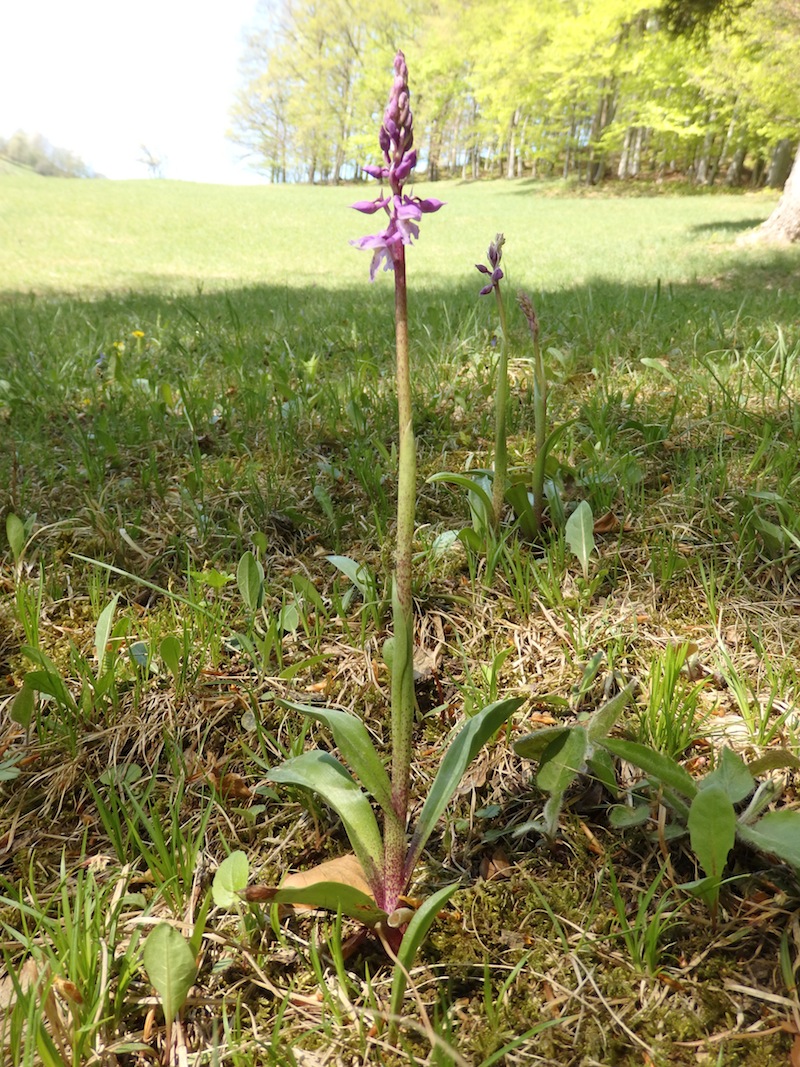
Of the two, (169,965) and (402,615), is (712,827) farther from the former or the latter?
(169,965)

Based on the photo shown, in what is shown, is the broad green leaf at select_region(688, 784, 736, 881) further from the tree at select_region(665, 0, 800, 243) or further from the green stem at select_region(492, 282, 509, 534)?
the tree at select_region(665, 0, 800, 243)

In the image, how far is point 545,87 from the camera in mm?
35625

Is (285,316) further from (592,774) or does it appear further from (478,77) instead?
(478,77)

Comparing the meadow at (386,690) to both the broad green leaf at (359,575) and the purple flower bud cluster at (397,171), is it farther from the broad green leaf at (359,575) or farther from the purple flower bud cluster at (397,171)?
the purple flower bud cluster at (397,171)

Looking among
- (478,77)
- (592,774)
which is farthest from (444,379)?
(478,77)

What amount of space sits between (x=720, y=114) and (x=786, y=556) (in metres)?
38.3

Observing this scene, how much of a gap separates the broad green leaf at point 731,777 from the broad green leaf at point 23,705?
1.26m

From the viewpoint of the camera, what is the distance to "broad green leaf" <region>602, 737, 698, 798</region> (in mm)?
1045

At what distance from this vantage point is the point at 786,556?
1.72 meters

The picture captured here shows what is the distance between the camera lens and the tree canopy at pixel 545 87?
17.9m

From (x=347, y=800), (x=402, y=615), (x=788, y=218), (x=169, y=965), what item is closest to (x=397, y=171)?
(x=402, y=615)

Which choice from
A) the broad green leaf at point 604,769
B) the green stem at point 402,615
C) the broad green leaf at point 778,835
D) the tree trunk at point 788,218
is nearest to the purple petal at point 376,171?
the green stem at point 402,615

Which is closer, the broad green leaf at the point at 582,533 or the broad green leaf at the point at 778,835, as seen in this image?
the broad green leaf at the point at 778,835

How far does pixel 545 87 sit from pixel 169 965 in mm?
43261
